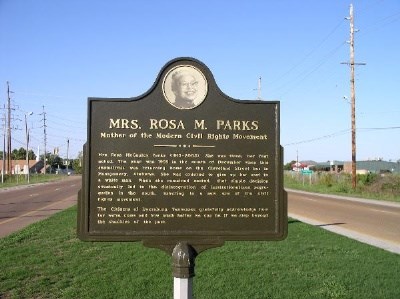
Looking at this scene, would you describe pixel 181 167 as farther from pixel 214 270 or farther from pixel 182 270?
pixel 214 270

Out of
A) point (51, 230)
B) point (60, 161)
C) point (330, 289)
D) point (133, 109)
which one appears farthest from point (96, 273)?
point (60, 161)

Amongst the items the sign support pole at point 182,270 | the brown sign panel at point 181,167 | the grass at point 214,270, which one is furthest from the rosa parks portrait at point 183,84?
the grass at point 214,270

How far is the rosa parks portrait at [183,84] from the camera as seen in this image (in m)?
4.09

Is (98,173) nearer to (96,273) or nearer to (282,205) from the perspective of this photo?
(282,205)

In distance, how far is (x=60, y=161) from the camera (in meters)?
146

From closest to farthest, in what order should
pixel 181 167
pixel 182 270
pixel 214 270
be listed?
1. pixel 182 270
2. pixel 181 167
3. pixel 214 270

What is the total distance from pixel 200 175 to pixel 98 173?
85cm

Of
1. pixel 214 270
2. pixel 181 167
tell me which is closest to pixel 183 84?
pixel 181 167

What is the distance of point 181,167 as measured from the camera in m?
4.07

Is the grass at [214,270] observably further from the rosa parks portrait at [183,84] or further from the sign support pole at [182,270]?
the rosa parks portrait at [183,84]

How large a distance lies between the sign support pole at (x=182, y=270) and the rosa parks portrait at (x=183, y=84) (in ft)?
3.99

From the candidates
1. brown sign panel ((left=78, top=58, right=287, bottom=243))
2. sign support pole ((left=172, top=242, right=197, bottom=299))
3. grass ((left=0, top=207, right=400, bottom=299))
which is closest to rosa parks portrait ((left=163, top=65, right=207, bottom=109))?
brown sign panel ((left=78, top=58, right=287, bottom=243))

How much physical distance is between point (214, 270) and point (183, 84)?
381 cm

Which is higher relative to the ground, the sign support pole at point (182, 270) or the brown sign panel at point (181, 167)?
the brown sign panel at point (181, 167)
